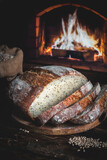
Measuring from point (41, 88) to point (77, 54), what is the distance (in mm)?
2570

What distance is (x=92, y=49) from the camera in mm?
4164

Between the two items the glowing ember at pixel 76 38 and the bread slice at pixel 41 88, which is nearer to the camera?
the bread slice at pixel 41 88

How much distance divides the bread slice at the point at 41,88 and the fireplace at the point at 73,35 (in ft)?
6.37

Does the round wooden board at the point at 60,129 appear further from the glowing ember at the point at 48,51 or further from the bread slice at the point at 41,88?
the glowing ember at the point at 48,51

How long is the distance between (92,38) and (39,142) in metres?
3.27

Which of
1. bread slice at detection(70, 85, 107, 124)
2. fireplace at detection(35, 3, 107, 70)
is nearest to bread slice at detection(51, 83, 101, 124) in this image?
bread slice at detection(70, 85, 107, 124)

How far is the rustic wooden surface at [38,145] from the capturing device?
145 cm

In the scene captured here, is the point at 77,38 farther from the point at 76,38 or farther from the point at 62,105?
the point at 62,105

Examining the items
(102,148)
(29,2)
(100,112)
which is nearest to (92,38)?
(29,2)

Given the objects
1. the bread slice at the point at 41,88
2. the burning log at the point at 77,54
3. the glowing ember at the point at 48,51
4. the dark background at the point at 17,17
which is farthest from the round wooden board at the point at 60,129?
the glowing ember at the point at 48,51

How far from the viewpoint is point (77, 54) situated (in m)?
4.22

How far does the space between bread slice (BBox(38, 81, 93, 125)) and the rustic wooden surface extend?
181 mm

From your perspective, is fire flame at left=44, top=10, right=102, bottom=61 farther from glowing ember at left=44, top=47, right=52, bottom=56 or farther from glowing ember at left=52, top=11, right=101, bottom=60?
glowing ember at left=44, top=47, right=52, bottom=56

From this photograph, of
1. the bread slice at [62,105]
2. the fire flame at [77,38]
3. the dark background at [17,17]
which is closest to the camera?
the bread slice at [62,105]
